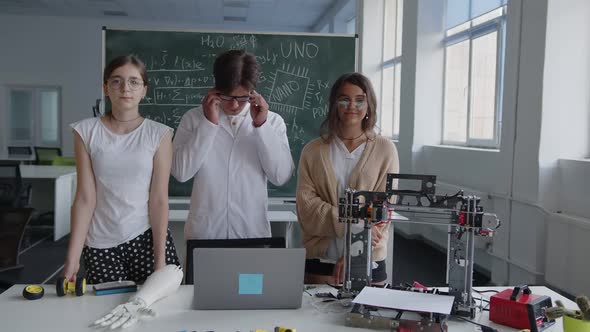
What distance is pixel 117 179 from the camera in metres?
1.75

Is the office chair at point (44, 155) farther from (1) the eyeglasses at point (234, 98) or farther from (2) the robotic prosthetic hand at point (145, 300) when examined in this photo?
(2) the robotic prosthetic hand at point (145, 300)

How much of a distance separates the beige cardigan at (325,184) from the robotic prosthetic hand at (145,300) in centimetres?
51

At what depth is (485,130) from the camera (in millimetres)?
4859

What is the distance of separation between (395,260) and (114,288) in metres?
3.87

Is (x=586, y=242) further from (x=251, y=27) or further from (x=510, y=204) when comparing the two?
(x=251, y=27)

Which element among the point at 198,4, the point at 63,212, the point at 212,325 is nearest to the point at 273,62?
the point at 212,325

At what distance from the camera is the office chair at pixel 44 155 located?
779cm

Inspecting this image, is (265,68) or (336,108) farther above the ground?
(265,68)

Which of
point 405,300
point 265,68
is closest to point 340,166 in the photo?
point 405,300

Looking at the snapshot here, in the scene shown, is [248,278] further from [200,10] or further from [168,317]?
[200,10]

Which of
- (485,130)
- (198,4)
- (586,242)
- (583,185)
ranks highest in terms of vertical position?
(198,4)

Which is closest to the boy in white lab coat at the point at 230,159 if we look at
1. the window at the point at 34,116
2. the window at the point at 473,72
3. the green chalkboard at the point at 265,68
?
the green chalkboard at the point at 265,68

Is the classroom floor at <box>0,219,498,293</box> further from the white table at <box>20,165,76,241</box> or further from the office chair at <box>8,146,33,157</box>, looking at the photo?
the office chair at <box>8,146,33,157</box>

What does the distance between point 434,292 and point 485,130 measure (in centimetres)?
Result: 362
